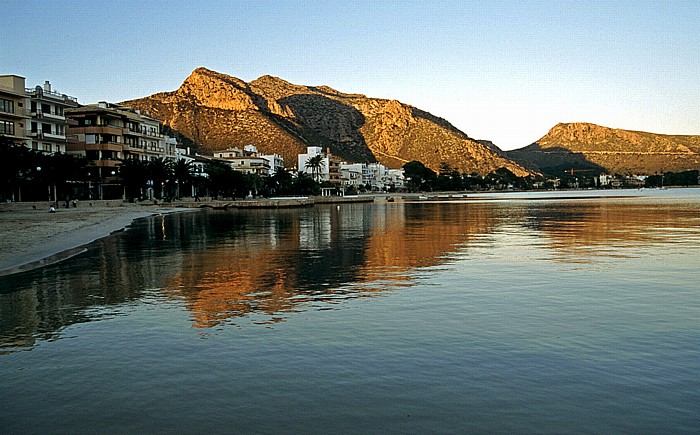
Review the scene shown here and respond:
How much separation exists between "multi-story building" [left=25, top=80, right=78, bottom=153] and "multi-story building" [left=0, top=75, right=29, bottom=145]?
4.84ft

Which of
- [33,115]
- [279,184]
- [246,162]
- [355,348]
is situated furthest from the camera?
[246,162]

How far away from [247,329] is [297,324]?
1.12 m

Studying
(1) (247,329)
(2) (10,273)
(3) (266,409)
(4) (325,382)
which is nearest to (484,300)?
(1) (247,329)

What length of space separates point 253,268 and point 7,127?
71.5m

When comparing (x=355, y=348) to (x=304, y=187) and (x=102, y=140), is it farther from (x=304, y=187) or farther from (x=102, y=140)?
(x=304, y=187)

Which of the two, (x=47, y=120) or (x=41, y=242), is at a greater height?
(x=47, y=120)

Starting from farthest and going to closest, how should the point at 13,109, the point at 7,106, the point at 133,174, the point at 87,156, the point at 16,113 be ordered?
the point at 87,156
the point at 133,174
the point at 16,113
the point at 13,109
the point at 7,106

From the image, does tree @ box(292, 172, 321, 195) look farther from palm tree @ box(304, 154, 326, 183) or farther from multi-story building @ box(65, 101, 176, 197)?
multi-story building @ box(65, 101, 176, 197)

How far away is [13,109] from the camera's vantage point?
8369 cm

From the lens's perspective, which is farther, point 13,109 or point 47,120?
point 47,120

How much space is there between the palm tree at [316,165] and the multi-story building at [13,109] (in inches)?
3856

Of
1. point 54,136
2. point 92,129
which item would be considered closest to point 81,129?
point 92,129

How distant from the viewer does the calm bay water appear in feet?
27.7

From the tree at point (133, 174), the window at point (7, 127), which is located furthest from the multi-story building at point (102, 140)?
the window at point (7, 127)
